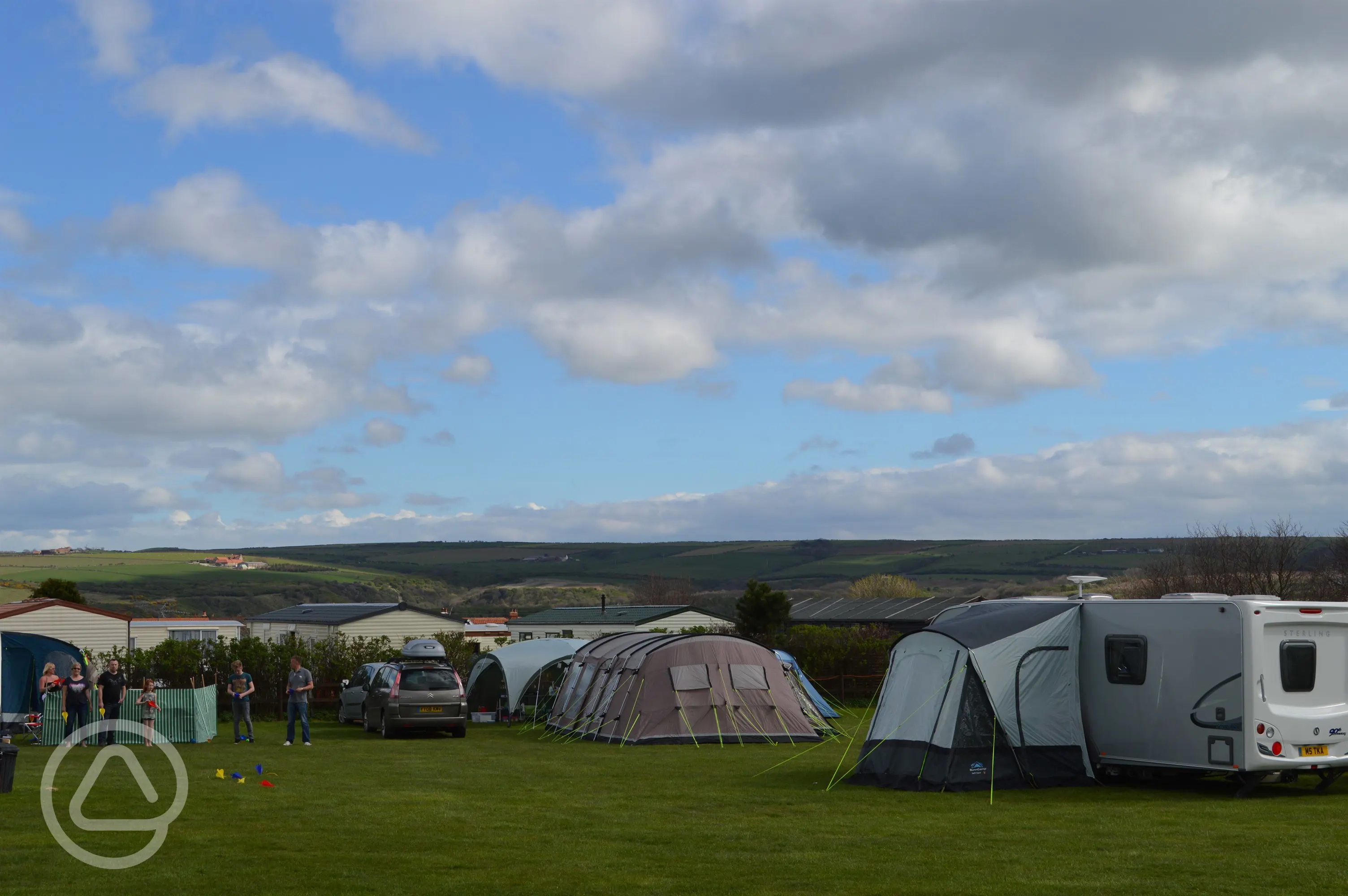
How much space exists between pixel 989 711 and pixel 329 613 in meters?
42.2

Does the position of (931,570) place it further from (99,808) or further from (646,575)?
(99,808)

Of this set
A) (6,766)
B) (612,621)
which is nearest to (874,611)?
(612,621)

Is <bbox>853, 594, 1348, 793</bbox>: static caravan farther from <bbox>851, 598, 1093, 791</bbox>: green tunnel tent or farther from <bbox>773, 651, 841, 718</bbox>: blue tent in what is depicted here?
<bbox>773, 651, 841, 718</bbox>: blue tent

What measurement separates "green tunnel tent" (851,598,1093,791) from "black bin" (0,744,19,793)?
10014mm

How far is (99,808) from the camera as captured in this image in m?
13.2

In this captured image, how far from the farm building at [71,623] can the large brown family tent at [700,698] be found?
64.4ft

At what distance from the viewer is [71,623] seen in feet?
130

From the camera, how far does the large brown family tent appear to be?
77.2 ft

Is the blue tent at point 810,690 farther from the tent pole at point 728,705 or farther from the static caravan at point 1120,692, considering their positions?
the static caravan at point 1120,692

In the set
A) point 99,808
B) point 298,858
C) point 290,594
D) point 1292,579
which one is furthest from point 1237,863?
point 290,594

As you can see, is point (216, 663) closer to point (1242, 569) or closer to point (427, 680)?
point (427, 680)

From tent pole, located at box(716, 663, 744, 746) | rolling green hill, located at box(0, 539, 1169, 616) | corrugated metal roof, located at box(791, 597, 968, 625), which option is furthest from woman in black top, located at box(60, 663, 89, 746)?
rolling green hill, located at box(0, 539, 1169, 616)

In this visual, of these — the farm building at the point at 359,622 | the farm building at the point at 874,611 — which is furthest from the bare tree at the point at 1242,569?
the farm building at the point at 359,622

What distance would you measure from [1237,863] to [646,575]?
12394 centimetres
